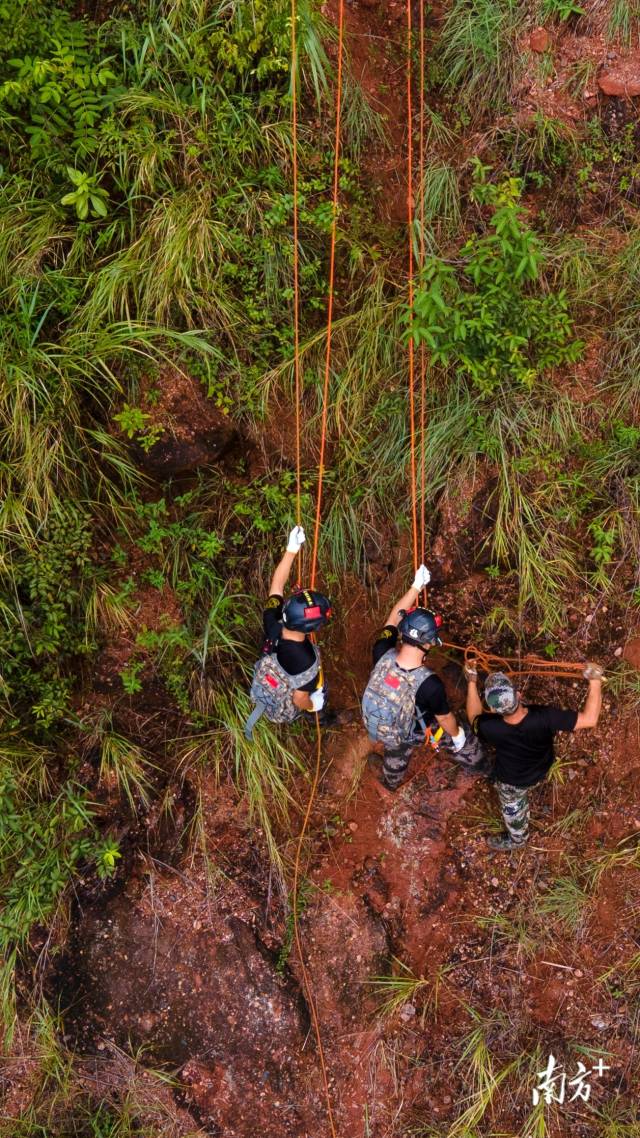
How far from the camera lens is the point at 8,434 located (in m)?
4.07

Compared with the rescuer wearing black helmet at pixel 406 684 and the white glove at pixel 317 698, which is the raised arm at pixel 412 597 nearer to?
the rescuer wearing black helmet at pixel 406 684

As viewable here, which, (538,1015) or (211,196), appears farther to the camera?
(538,1015)

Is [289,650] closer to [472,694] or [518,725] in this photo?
[472,694]

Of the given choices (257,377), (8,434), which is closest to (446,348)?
(257,377)

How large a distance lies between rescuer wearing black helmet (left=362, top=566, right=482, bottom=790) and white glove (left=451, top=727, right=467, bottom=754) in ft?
0.10

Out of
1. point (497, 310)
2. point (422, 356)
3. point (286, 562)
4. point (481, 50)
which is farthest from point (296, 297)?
point (481, 50)

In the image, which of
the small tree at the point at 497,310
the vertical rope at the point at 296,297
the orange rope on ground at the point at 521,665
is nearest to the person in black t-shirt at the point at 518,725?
the orange rope on ground at the point at 521,665

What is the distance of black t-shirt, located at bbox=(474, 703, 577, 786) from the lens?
3.91m

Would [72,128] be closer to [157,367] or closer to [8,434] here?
[157,367]

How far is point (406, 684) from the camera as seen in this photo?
3.87 metres

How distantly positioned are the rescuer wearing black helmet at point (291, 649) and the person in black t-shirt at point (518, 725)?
90 centimetres

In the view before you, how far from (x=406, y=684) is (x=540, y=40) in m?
3.91

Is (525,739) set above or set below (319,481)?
below

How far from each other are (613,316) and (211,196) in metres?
2.45
